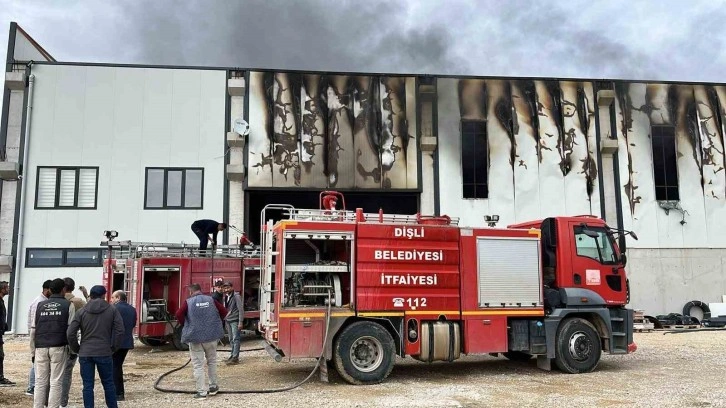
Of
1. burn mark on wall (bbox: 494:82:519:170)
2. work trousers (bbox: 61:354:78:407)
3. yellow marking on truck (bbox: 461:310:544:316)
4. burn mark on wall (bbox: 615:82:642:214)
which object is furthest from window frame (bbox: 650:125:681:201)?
work trousers (bbox: 61:354:78:407)

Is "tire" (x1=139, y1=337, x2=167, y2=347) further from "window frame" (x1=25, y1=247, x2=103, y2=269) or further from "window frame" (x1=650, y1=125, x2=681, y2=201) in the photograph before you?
"window frame" (x1=650, y1=125, x2=681, y2=201)

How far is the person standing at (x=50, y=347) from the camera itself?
306 inches

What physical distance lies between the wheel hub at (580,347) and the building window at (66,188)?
56.1ft

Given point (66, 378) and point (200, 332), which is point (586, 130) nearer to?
point (200, 332)

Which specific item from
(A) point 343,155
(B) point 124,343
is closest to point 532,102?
(A) point 343,155

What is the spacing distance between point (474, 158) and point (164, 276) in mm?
12943

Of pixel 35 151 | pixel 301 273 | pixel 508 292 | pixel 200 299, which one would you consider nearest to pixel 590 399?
pixel 508 292

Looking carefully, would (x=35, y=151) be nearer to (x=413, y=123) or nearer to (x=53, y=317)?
(x=413, y=123)

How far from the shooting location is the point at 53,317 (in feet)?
25.5

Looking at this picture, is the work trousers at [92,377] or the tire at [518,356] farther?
Result: the tire at [518,356]

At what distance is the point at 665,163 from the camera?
79.3ft

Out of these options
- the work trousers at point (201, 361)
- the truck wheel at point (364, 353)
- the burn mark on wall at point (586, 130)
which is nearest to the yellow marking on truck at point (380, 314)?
the truck wheel at point (364, 353)

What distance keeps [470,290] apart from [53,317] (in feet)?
22.8

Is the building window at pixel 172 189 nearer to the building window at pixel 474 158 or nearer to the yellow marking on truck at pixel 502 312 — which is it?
the building window at pixel 474 158
